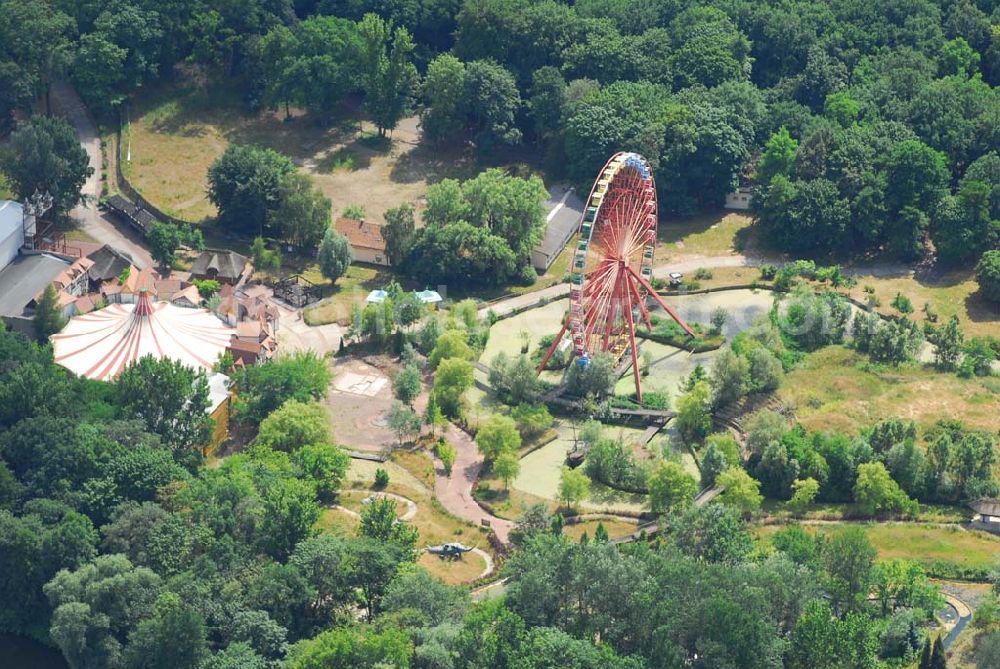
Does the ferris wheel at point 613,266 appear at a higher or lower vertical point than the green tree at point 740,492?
higher

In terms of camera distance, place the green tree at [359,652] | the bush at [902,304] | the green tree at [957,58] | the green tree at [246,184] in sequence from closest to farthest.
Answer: the green tree at [359,652]
the bush at [902,304]
the green tree at [246,184]
the green tree at [957,58]

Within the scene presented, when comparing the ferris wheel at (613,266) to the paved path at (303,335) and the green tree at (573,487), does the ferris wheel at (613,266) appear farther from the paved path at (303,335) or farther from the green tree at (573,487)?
the paved path at (303,335)

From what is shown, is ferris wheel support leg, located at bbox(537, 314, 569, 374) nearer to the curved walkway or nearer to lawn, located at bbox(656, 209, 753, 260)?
the curved walkway

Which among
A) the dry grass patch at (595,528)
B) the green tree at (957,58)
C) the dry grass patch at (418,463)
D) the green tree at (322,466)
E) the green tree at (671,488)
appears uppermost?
the green tree at (957,58)

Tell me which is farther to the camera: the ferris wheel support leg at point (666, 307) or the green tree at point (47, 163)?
the green tree at point (47, 163)

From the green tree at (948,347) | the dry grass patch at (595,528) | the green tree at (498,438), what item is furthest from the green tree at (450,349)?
the green tree at (948,347)

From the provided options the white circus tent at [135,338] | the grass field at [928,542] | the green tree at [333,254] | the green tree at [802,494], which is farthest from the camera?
the green tree at [333,254]
